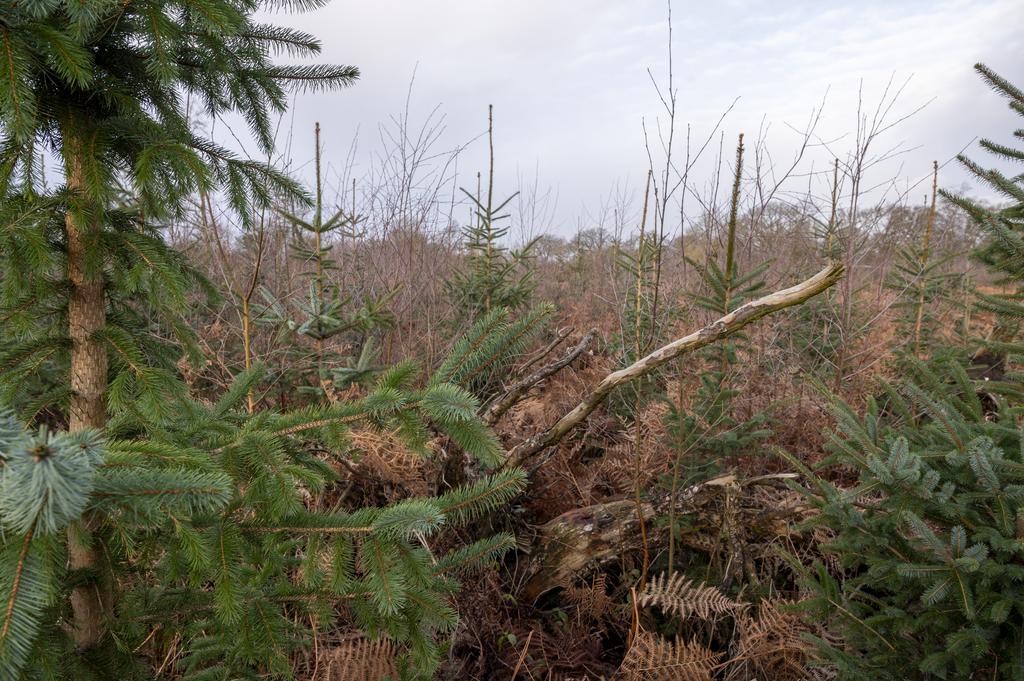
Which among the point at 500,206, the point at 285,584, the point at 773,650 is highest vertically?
the point at 500,206

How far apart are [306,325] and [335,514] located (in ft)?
9.29

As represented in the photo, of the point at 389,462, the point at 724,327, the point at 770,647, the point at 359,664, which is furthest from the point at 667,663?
the point at 389,462

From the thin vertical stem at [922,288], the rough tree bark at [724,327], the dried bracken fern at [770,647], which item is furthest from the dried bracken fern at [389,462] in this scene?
the thin vertical stem at [922,288]

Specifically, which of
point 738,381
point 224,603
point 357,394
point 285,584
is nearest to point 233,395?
point 285,584

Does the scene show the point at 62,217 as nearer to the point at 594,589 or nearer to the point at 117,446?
the point at 117,446

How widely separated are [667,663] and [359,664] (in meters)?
1.52

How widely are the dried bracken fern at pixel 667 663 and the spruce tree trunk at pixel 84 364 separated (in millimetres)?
2248

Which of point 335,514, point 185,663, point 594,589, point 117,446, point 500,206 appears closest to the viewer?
point 117,446

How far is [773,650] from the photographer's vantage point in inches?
105

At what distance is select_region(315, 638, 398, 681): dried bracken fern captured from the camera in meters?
2.63

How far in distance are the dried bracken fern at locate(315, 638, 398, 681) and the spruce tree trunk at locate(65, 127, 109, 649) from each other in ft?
3.92

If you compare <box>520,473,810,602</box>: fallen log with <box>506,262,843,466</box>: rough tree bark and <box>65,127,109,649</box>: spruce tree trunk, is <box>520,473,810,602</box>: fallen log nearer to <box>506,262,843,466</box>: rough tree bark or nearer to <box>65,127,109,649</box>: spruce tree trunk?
<box>506,262,843,466</box>: rough tree bark

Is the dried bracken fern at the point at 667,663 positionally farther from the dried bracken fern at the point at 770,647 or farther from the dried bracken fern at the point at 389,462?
the dried bracken fern at the point at 389,462

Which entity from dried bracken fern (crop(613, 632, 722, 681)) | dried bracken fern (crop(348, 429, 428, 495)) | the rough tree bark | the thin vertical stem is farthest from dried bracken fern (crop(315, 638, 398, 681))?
the thin vertical stem
